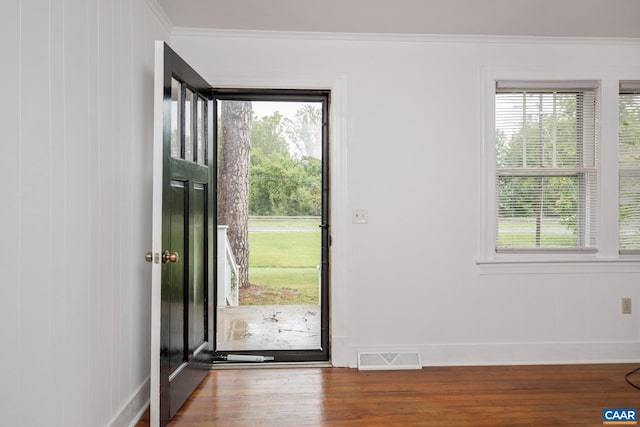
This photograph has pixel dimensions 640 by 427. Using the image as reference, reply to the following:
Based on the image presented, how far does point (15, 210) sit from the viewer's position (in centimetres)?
160

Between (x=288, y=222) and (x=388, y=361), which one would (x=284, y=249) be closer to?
(x=288, y=222)

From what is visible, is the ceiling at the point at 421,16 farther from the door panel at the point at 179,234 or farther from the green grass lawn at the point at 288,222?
the green grass lawn at the point at 288,222

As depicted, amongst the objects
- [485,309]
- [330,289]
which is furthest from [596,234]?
[330,289]

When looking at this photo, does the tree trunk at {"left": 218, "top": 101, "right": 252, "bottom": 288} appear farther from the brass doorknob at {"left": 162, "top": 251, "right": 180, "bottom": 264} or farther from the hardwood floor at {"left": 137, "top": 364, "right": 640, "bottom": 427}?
the brass doorknob at {"left": 162, "top": 251, "right": 180, "bottom": 264}

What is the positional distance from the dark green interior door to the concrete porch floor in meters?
0.48

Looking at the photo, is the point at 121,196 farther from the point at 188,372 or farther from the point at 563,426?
the point at 563,426

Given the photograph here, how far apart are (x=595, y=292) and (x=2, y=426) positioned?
3.90 metres

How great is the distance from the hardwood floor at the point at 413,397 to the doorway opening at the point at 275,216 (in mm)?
454

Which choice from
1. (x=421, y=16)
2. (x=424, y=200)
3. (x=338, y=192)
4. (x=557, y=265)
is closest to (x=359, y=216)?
(x=338, y=192)

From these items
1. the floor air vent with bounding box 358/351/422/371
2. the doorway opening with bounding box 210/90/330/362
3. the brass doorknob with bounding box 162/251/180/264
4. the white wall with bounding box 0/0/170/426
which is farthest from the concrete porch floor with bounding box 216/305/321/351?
the brass doorknob with bounding box 162/251/180/264

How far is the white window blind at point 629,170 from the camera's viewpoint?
3.78m

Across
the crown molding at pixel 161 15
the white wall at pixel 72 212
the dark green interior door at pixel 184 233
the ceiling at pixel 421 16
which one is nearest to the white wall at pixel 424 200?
the ceiling at pixel 421 16

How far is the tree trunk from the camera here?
12.5ft

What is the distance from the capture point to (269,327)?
160 inches
